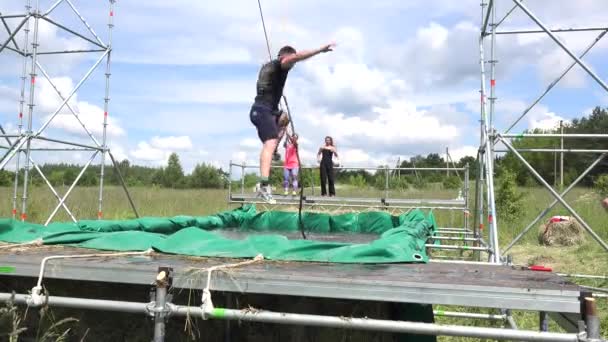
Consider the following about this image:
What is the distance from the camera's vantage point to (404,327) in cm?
181

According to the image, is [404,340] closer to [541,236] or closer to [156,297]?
[156,297]

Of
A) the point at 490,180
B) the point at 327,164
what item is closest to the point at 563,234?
the point at 327,164

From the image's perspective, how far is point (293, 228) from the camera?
658 cm

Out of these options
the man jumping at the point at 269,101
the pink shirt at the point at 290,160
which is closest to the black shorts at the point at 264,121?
the man jumping at the point at 269,101

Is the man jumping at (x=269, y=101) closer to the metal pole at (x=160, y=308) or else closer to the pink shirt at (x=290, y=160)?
the metal pole at (x=160, y=308)

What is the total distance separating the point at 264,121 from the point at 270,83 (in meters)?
0.34

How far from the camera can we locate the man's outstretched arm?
4.51 m

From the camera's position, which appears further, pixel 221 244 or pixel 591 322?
pixel 221 244

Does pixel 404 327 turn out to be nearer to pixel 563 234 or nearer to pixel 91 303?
pixel 91 303

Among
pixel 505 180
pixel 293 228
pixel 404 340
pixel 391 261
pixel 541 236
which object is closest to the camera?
pixel 391 261

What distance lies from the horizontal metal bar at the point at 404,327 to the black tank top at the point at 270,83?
10.4 feet

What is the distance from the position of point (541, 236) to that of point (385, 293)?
9391mm

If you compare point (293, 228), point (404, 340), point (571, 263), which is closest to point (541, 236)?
point (571, 263)

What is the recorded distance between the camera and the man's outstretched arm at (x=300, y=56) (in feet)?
14.8
